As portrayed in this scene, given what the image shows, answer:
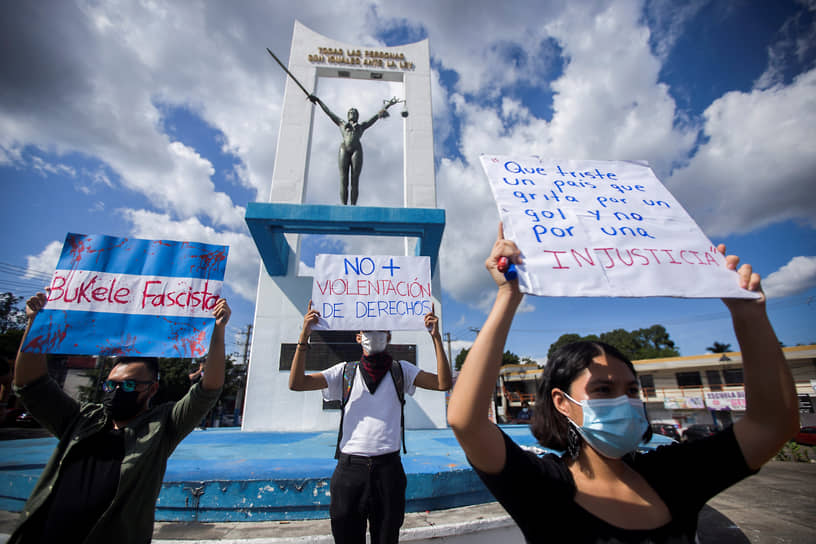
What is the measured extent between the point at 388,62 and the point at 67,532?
14.1m

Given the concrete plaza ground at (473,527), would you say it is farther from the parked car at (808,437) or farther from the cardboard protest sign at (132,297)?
the parked car at (808,437)

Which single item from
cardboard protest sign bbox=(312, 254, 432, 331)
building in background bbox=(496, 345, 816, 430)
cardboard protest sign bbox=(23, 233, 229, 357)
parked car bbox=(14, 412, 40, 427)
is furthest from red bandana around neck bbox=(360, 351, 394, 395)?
parked car bbox=(14, 412, 40, 427)

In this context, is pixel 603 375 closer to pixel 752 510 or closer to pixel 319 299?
pixel 319 299

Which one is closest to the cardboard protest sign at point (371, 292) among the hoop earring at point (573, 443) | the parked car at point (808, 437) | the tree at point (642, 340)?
the hoop earring at point (573, 443)

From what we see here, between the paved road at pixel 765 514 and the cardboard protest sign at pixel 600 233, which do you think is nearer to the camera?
the cardboard protest sign at pixel 600 233

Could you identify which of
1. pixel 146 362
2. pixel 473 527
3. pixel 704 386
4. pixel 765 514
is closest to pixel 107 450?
pixel 146 362

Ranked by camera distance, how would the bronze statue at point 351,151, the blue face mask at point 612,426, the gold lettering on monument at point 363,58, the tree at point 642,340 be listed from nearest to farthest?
the blue face mask at point 612,426
the bronze statue at point 351,151
the gold lettering on monument at point 363,58
the tree at point 642,340

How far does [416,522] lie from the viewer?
10.3 feet

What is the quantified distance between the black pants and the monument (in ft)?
21.6

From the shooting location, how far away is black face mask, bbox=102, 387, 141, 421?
1.76 m

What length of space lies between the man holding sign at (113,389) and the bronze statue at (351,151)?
27.1 feet

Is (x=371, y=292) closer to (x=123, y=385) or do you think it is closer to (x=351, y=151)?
(x=123, y=385)

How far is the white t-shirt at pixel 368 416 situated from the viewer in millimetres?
2193

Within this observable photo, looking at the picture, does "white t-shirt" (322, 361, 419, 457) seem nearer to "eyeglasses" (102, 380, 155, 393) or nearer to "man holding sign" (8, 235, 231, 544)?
"man holding sign" (8, 235, 231, 544)
